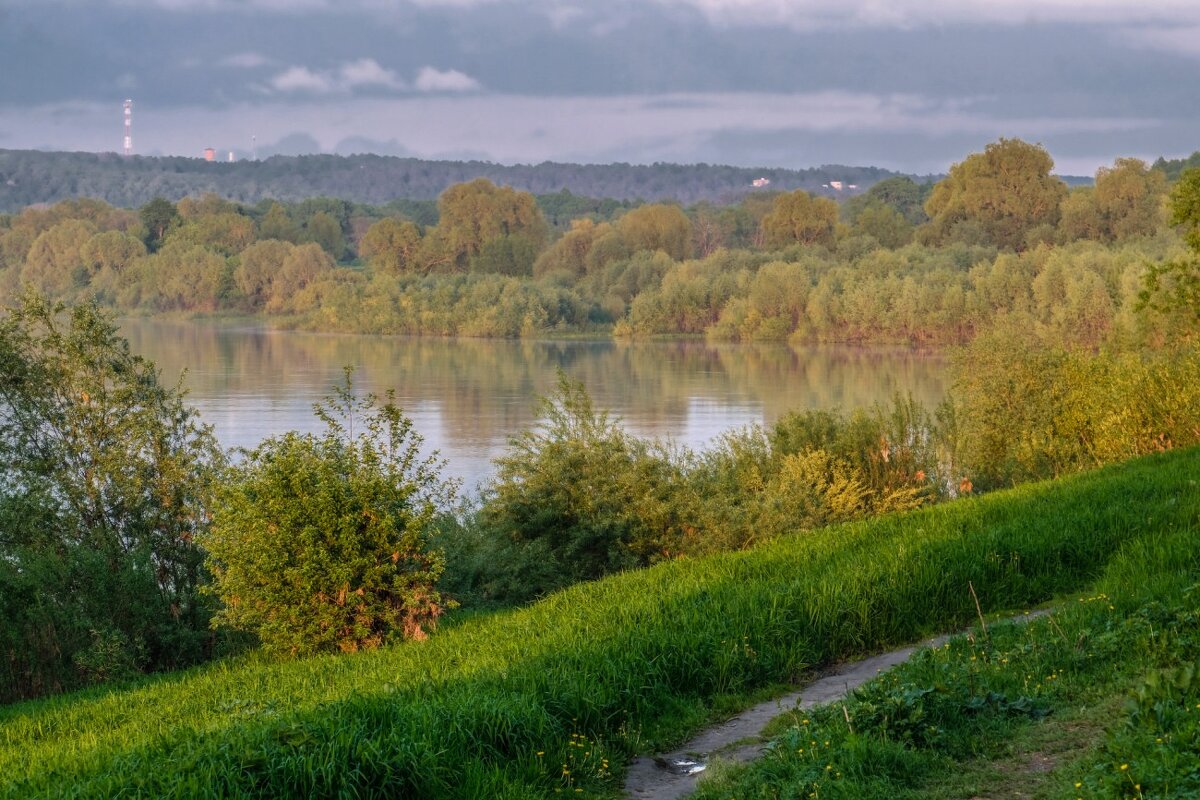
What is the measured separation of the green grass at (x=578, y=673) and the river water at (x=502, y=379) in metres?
23.8

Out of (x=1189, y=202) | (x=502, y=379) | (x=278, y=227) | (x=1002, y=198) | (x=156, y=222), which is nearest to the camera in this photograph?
(x=1189, y=202)

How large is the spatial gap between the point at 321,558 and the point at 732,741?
565cm

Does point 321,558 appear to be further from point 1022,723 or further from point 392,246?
point 392,246

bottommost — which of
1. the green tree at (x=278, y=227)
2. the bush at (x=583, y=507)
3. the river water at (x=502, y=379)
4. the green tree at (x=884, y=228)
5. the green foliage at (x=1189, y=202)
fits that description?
the river water at (x=502, y=379)

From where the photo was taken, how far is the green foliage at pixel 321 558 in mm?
11711

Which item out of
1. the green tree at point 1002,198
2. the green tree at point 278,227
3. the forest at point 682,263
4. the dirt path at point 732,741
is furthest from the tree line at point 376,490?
the green tree at point 278,227

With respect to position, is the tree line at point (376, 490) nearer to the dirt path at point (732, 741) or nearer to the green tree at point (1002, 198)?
the dirt path at point (732, 741)

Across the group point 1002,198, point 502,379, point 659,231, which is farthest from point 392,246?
point 502,379

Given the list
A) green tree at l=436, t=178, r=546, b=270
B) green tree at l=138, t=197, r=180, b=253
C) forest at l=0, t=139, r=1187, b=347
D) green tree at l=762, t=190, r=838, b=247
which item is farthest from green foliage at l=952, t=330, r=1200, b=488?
green tree at l=138, t=197, r=180, b=253

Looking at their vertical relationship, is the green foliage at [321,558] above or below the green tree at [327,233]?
below

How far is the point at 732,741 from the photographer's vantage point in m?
6.96

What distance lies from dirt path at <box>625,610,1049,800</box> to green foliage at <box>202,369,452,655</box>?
477 centimetres

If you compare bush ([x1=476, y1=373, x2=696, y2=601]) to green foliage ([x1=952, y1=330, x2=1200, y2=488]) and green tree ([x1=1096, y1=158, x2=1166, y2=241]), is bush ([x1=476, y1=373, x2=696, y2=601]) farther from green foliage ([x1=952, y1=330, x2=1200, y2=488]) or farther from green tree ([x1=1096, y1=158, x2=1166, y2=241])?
green tree ([x1=1096, y1=158, x2=1166, y2=241])

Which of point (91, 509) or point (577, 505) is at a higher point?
point (91, 509)
